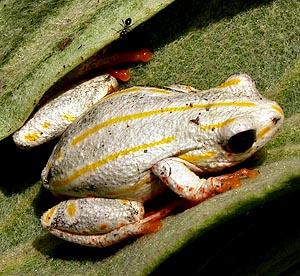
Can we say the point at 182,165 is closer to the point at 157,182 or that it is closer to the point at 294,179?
the point at 157,182

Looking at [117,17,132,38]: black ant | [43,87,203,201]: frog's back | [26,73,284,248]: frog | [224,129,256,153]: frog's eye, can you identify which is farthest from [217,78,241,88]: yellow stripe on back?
[117,17,132,38]: black ant

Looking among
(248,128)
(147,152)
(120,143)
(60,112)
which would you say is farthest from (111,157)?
(248,128)

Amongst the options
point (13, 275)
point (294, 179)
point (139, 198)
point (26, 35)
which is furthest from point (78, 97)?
point (294, 179)

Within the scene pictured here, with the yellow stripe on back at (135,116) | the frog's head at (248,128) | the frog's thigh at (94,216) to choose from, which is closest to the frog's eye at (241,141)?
the frog's head at (248,128)

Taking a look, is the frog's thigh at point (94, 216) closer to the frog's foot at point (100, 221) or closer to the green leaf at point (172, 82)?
the frog's foot at point (100, 221)

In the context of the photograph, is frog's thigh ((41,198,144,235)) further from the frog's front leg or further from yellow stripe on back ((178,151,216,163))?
yellow stripe on back ((178,151,216,163))
